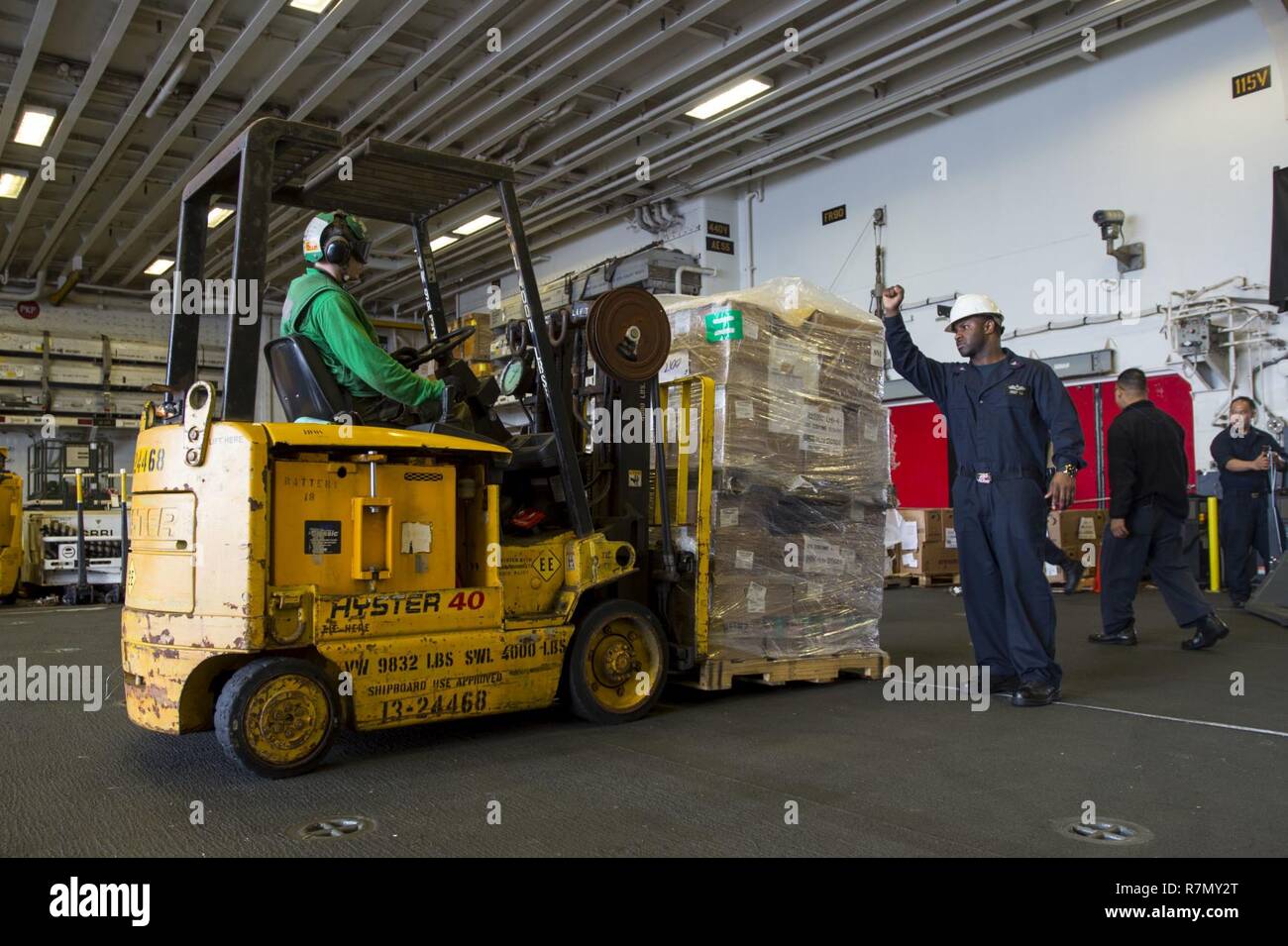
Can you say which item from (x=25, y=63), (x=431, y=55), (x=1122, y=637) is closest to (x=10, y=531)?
(x=25, y=63)


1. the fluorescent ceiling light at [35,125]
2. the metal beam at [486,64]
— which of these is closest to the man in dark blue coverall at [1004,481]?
the metal beam at [486,64]

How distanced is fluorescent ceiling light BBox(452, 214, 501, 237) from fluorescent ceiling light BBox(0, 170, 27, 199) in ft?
20.6

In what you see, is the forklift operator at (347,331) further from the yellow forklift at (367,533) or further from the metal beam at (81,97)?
the metal beam at (81,97)

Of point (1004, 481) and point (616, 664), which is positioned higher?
point (1004, 481)

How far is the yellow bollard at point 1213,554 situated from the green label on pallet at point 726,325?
25.4 ft

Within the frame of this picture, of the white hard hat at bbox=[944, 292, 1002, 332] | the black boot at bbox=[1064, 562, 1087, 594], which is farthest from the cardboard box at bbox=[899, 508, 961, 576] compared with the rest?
the white hard hat at bbox=[944, 292, 1002, 332]

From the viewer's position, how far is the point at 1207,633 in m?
6.66

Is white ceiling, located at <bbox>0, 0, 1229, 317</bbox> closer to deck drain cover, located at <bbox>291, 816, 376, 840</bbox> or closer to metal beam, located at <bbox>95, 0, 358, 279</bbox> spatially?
metal beam, located at <bbox>95, 0, 358, 279</bbox>

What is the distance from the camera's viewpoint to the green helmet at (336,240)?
13.3 feet

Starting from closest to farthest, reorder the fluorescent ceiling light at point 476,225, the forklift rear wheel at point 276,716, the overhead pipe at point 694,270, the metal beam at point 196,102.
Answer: the forklift rear wheel at point 276,716 < the metal beam at point 196,102 < the overhead pipe at point 694,270 < the fluorescent ceiling light at point 476,225

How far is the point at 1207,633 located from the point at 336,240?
19.6ft

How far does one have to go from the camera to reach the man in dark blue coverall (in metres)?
4.85

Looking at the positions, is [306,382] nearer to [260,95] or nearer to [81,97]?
[260,95]
